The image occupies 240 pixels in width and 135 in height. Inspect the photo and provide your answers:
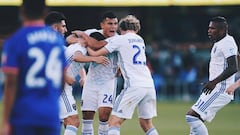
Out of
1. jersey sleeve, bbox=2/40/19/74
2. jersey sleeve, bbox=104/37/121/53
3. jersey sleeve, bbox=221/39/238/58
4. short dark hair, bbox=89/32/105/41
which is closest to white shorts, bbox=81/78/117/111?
short dark hair, bbox=89/32/105/41

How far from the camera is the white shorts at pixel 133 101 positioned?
13312 millimetres

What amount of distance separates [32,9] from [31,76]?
67 cm

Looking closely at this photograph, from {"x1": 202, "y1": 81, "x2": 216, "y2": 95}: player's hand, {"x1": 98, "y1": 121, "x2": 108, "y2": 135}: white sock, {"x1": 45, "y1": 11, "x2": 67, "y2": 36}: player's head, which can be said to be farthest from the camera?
{"x1": 98, "y1": 121, "x2": 108, "y2": 135}: white sock

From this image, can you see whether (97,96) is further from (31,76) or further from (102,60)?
(31,76)

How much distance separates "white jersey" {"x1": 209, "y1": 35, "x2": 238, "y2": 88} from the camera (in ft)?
44.4

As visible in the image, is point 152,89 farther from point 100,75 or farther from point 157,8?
point 157,8

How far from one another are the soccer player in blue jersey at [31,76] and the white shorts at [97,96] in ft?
19.5

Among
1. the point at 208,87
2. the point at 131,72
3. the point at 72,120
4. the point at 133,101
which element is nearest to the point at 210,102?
the point at 208,87

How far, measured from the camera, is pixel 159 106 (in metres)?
30.4

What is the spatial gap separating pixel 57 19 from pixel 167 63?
22.2 metres

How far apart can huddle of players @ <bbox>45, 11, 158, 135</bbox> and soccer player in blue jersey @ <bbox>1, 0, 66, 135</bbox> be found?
457 cm

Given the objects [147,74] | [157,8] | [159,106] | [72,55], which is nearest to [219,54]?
[147,74]

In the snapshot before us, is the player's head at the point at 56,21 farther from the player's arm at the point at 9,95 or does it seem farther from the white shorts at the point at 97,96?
the player's arm at the point at 9,95

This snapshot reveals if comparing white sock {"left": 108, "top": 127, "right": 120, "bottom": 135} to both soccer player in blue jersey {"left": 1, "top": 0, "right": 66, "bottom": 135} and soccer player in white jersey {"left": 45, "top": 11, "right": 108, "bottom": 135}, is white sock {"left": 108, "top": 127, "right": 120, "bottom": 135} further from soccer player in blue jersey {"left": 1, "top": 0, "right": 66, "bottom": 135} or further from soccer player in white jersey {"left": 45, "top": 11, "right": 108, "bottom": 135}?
soccer player in blue jersey {"left": 1, "top": 0, "right": 66, "bottom": 135}
